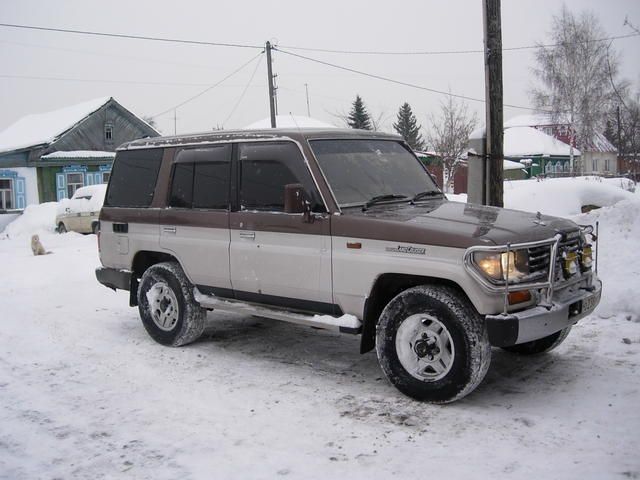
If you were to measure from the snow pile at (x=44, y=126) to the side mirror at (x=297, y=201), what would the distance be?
92.9 feet

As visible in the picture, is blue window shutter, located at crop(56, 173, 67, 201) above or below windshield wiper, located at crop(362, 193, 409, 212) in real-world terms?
above

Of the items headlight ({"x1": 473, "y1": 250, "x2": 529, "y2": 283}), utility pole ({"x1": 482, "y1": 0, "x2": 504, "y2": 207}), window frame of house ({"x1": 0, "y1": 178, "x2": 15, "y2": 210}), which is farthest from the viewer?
window frame of house ({"x1": 0, "y1": 178, "x2": 15, "y2": 210})

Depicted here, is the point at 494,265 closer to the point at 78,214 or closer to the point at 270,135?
the point at 270,135

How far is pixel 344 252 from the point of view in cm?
516

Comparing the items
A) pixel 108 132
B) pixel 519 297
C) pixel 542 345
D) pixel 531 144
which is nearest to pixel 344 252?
pixel 519 297

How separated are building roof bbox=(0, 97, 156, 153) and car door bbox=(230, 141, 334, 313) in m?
27.3

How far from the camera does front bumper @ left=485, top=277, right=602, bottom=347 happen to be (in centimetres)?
434

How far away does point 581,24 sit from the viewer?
1623 inches

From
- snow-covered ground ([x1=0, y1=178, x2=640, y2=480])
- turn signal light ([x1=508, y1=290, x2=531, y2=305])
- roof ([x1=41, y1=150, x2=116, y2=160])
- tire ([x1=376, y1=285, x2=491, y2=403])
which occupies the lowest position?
snow-covered ground ([x1=0, y1=178, x2=640, y2=480])

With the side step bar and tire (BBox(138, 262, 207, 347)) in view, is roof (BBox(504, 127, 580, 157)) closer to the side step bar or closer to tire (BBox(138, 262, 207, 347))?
tire (BBox(138, 262, 207, 347))

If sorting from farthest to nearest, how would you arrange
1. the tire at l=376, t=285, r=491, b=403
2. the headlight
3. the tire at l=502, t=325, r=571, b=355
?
the tire at l=502, t=325, r=571, b=355
the tire at l=376, t=285, r=491, b=403
the headlight

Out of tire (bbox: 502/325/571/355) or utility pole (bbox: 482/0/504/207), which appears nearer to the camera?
tire (bbox: 502/325/571/355)

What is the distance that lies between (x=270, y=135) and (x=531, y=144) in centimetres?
5934

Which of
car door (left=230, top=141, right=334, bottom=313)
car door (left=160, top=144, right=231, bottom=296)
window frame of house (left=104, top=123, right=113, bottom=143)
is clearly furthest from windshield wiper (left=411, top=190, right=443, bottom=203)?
window frame of house (left=104, top=123, right=113, bottom=143)
